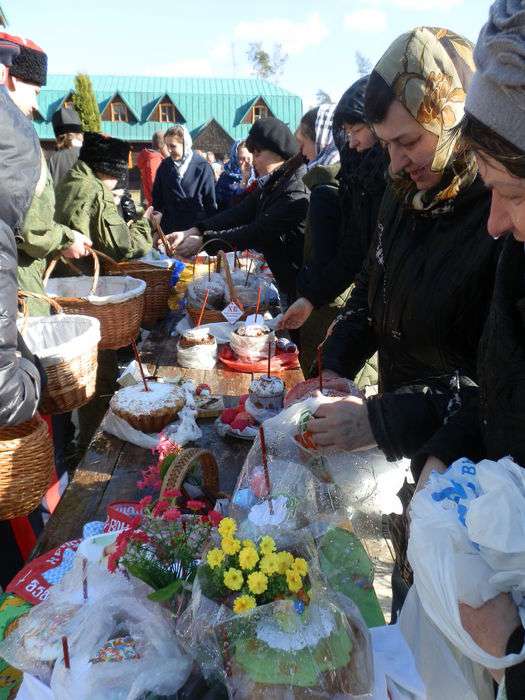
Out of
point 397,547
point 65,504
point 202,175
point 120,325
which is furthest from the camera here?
point 202,175

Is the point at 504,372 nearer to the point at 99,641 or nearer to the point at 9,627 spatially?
the point at 99,641

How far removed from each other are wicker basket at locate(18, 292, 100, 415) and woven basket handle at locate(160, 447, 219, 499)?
1.01 metres

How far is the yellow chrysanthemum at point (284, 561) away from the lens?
0.83 meters

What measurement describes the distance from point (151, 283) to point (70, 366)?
144cm

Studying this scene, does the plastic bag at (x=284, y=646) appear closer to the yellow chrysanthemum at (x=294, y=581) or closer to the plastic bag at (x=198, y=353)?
the yellow chrysanthemum at (x=294, y=581)

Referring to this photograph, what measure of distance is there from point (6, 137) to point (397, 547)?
1.85 m

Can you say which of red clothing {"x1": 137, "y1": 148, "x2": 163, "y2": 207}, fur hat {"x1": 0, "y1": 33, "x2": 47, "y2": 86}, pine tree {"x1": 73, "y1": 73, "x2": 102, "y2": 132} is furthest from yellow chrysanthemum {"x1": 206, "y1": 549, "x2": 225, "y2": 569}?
pine tree {"x1": 73, "y1": 73, "x2": 102, "y2": 132}

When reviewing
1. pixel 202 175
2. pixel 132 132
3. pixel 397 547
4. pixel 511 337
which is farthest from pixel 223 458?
pixel 132 132

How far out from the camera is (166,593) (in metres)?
0.92

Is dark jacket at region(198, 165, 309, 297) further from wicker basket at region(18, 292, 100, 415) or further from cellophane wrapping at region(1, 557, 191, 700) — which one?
cellophane wrapping at region(1, 557, 191, 700)

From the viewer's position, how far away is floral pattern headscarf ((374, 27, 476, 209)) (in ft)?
4.61

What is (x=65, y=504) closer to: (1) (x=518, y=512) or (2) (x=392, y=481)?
(2) (x=392, y=481)

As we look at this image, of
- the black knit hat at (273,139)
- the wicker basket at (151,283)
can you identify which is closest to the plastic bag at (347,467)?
the wicker basket at (151,283)

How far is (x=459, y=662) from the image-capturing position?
1.11m
